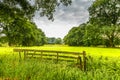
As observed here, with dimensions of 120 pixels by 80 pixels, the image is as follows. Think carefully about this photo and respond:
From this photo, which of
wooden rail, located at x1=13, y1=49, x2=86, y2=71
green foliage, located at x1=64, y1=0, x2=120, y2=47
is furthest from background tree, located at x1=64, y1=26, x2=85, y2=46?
wooden rail, located at x1=13, y1=49, x2=86, y2=71

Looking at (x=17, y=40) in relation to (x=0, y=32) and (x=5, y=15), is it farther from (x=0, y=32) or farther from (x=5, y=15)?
(x=5, y=15)

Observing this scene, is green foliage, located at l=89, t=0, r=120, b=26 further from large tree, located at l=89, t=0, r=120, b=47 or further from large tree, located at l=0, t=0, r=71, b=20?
large tree, located at l=0, t=0, r=71, b=20

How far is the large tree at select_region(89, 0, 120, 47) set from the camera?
64.8 m

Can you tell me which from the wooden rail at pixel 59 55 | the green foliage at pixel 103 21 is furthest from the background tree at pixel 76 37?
the wooden rail at pixel 59 55

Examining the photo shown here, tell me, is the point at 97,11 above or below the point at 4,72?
above

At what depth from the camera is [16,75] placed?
8.42 meters

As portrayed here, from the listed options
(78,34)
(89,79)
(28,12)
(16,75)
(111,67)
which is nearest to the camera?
(89,79)

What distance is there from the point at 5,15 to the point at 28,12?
2307mm

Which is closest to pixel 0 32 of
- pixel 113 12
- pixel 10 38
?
pixel 10 38

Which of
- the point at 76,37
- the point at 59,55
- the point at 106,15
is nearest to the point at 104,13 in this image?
the point at 106,15

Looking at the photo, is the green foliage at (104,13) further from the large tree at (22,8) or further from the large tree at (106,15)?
the large tree at (22,8)

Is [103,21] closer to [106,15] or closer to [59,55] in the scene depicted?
[106,15]

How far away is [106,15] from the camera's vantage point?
6619cm

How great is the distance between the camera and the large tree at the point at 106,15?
64.8m
